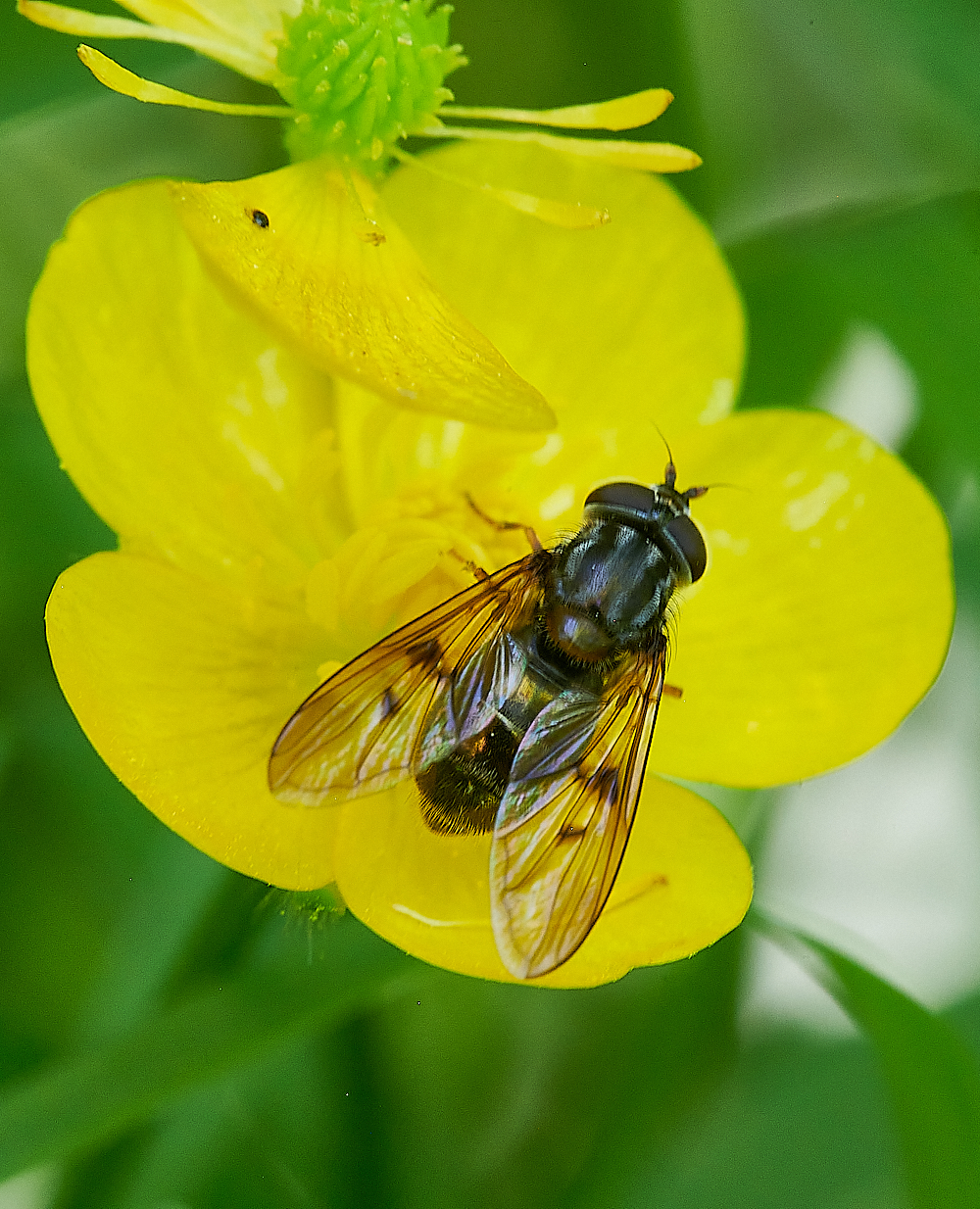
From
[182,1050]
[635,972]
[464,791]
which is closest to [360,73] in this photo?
[464,791]

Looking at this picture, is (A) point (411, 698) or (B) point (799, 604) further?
(B) point (799, 604)

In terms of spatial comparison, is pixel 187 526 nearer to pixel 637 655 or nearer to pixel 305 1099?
pixel 637 655

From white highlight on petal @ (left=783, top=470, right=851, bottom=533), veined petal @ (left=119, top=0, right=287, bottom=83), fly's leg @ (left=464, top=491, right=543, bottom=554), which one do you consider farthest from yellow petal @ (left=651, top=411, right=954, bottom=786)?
veined petal @ (left=119, top=0, right=287, bottom=83)

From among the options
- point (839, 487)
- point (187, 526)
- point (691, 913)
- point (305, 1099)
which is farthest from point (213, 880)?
point (839, 487)

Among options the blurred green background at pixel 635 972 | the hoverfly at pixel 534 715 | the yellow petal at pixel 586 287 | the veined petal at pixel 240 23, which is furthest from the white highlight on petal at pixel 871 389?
the veined petal at pixel 240 23

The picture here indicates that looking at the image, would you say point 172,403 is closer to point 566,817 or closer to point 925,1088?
point 566,817

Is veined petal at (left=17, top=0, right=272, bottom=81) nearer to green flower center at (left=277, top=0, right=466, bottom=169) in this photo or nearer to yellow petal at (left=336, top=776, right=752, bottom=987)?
green flower center at (left=277, top=0, right=466, bottom=169)
